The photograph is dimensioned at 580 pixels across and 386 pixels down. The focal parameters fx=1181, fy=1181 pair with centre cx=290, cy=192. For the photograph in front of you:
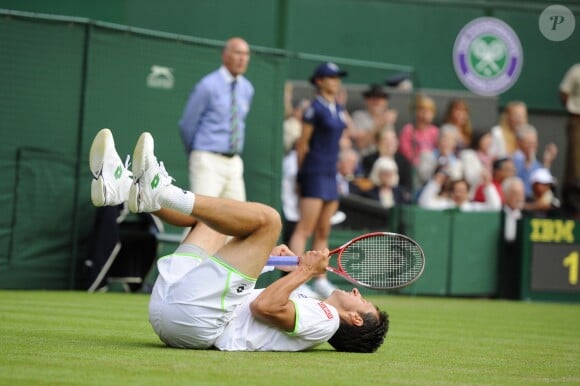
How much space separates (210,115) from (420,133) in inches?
180

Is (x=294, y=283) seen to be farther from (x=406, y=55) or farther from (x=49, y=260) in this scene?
(x=406, y=55)

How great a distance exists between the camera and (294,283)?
21.3 feet

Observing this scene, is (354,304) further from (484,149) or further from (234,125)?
(484,149)

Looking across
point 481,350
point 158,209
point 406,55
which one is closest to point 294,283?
point 158,209

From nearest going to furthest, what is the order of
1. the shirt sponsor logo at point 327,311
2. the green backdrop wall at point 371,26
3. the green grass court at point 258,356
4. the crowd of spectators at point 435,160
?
the green grass court at point 258,356 → the shirt sponsor logo at point 327,311 → the crowd of spectators at point 435,160 → the green backdrop wall at point 371,26

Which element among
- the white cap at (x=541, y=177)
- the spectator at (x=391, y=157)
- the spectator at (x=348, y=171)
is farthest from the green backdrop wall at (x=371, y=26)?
the spectator at (x=348, y=171)

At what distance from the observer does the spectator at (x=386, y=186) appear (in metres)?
15.1

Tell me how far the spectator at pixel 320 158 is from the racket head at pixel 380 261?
5.74 m

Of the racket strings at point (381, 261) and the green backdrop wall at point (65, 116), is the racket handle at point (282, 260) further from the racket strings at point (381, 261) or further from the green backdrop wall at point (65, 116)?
the green backdrop wall at point (65, 116)

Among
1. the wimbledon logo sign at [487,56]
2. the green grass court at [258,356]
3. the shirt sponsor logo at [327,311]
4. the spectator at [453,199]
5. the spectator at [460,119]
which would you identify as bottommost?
the green grass court at [258,356]

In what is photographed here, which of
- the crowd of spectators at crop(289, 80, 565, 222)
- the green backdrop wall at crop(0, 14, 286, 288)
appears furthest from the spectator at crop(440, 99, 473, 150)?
the green backdrop wall at crop(0, 14, 286, 288)

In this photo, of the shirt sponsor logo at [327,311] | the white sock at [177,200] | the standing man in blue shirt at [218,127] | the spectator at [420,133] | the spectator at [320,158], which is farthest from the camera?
the spectator at [420,133]

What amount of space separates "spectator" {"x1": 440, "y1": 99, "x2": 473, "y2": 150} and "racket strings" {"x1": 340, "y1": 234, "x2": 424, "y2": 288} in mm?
9720

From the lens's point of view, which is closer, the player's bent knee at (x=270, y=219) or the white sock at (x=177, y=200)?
the white sock at (x=177, y=200)
